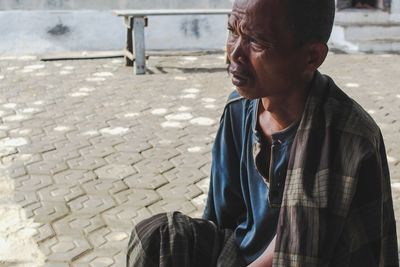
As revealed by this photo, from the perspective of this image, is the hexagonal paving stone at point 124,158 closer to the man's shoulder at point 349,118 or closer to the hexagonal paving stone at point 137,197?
the hexagonal paving stone at point 137,197

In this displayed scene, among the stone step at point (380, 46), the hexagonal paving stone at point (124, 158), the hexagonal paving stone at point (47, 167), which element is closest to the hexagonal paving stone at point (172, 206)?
the hexagonal paving stone at point (124, 158)

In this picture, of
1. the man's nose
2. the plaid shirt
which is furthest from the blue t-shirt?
the man's nose

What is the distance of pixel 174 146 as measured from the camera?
4969 mm

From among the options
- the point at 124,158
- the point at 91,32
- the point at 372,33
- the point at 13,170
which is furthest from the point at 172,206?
the point at 372,33

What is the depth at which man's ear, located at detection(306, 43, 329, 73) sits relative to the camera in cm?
150

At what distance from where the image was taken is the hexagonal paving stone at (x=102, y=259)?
310 cm

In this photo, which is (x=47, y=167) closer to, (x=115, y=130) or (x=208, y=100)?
(x=115, y=130)

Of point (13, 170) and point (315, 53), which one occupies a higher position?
point (315, 53)

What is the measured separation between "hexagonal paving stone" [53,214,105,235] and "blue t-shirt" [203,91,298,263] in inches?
66.0

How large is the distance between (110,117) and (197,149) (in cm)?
129

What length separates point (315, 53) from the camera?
1.52 m

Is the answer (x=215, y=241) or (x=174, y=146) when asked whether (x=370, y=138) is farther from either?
(x=174, y=146)

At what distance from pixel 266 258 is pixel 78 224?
2.11 m

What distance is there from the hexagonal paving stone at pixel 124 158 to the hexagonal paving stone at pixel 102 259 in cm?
138
